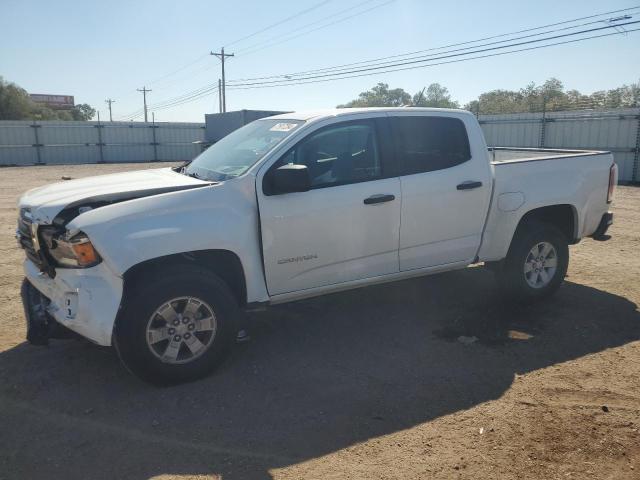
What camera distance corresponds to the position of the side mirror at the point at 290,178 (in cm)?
404

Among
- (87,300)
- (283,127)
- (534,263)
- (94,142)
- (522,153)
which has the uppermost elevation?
(94,142)

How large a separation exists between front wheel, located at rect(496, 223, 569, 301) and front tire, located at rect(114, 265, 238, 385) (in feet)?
9.59

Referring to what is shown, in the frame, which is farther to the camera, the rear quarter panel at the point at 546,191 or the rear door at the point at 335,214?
the rear quarter panel at the point at 546,191

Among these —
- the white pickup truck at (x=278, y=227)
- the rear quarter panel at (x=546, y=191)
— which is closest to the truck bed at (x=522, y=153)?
the rear quarter panel at (x=546, y=191)

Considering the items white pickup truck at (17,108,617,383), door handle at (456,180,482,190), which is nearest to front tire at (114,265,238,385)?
white pickup truck at (17,108,617,383)

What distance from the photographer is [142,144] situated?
108ft

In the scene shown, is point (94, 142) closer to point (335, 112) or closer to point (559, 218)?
point (335, 112)

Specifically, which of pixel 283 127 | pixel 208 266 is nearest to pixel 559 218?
pixel 283 127

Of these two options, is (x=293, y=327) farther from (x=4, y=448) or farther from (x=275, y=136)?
(x=4, y=448)

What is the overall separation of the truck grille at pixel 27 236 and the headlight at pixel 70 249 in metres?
0.21

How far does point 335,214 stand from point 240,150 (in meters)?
1.08

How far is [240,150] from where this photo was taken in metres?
4.77

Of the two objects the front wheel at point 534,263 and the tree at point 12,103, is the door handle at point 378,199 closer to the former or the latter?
the front wheel at point 534,263

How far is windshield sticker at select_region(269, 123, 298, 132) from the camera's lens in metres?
4.61
